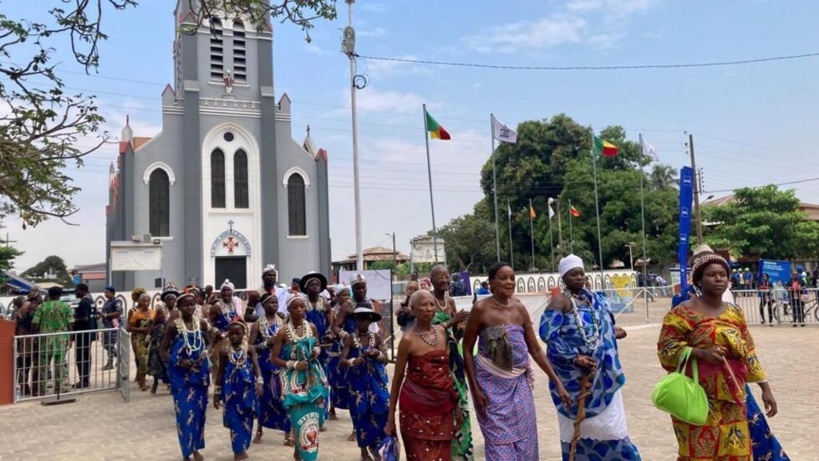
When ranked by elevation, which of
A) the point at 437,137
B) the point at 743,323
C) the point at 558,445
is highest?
the point at 437,137

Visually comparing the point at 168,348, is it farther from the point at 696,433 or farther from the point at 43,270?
the point at 43,270

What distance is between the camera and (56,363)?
9961mm

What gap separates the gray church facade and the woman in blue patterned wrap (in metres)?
26.3

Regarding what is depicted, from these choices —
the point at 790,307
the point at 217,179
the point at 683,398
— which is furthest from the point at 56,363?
the point at 217,179

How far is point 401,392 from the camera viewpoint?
4184mm

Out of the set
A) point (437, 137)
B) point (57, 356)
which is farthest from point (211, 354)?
point (437, 137)

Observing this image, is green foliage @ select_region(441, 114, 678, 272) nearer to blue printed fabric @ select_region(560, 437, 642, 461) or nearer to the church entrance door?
the church entrance door

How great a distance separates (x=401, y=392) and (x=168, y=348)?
10.2 ft

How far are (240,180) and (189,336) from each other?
2536cm

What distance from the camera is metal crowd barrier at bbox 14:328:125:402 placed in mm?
9547

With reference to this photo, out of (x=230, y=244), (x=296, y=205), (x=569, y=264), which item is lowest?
(x=569, y=264)

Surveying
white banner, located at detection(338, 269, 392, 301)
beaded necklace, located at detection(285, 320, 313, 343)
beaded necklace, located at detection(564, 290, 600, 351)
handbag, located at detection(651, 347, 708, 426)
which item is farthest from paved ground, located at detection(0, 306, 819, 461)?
white banner, located at detection(338, 269, 392, 301)

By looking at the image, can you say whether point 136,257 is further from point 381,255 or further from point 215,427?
point 381,255

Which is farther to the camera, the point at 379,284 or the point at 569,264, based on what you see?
the point at 379,284
